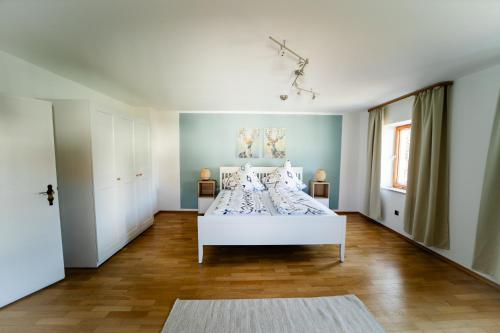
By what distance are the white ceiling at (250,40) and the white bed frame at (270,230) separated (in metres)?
1.80

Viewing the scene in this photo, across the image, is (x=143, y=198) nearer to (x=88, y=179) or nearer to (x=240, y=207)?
(x=88, y=179)

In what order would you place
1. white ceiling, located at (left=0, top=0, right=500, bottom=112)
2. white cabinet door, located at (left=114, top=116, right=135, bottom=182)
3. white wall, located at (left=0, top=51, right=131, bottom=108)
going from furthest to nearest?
white cabinet door, located at (left=114, top=116, right=135, bottom=182), white wall, located at (left=0, top=51, right=131, bottom=108), white ceiling, located at (left=0, top=0, right=500, bottom=112)

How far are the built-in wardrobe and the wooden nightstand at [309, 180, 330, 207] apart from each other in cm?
362

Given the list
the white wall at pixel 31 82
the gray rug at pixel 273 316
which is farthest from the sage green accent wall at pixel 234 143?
the gray rug at pixel 273 316

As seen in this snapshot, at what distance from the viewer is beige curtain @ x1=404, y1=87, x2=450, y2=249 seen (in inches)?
98.8

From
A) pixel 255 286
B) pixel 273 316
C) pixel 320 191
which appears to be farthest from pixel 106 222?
pixel 320 191

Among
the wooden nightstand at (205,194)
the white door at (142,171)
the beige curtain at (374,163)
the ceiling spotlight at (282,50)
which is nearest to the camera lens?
the ceiling spotlight at (282,50)

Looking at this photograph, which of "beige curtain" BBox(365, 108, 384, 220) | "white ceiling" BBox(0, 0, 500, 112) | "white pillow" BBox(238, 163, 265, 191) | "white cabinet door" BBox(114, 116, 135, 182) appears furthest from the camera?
"white pillow" BBox(238, 163, 265, 191)

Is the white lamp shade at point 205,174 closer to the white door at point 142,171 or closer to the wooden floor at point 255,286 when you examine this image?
the white door at point 142,171

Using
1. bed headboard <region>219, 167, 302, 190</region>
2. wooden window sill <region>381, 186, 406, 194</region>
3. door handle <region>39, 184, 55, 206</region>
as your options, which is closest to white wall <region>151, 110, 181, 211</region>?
bed headboard <region>219, 167, 302, 190</region>

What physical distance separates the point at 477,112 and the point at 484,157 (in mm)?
543

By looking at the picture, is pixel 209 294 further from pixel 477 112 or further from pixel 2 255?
pixel 477 112

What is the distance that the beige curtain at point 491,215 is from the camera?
1.94 m

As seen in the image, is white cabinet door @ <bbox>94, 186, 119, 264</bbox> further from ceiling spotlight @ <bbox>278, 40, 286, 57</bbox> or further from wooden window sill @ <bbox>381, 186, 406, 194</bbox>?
wooden window sill @ <bbox>381, 186, 406, 194</bbox>
